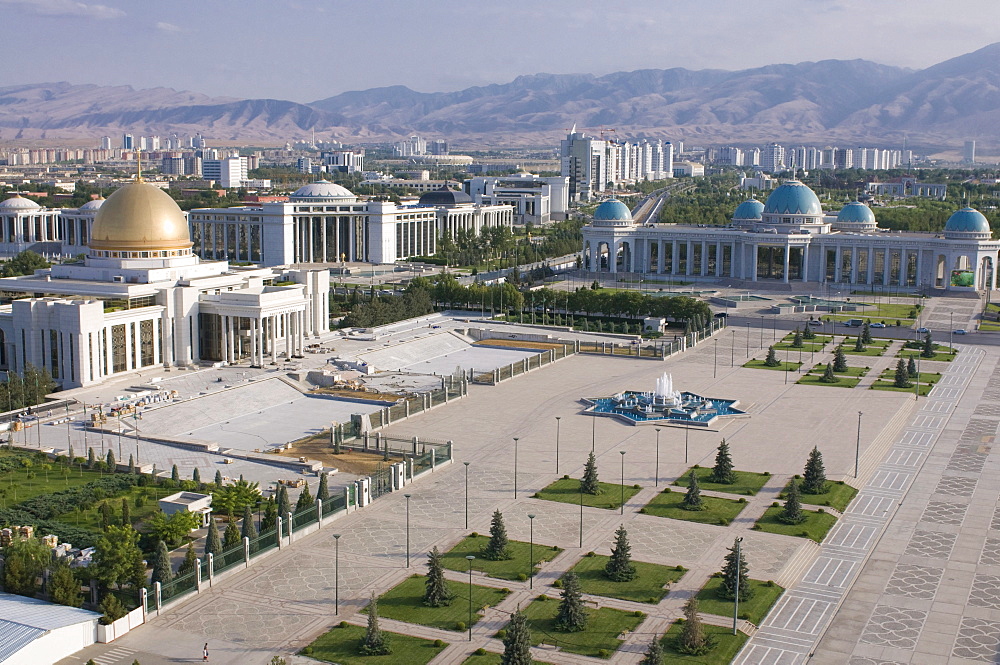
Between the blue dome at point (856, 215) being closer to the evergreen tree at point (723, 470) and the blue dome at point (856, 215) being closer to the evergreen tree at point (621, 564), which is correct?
the evergreen tree at point (723, 470)

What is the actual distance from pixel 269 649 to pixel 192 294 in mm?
32524

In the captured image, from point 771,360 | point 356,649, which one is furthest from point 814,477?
point 771,360

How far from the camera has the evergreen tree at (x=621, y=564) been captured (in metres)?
28.3

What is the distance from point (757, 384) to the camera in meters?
54.8

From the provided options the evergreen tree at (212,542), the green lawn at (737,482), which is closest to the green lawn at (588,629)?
the evergreen tree at (212,542)

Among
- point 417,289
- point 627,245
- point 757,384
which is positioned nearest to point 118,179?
point 627,245

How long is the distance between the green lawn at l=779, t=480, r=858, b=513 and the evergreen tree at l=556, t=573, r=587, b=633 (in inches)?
437

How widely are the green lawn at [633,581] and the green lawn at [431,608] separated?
2430 mm

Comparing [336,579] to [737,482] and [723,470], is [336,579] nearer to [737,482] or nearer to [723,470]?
[723,470]

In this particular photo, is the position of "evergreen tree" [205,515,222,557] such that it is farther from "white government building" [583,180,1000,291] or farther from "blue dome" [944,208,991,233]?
"blue dome" [944,208,991,233]

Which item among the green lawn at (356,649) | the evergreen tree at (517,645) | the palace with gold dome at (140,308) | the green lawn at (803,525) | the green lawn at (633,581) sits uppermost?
the palace with gold dome at (140,308)

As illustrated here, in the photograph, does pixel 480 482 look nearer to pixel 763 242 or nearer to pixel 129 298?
pixel 129 298

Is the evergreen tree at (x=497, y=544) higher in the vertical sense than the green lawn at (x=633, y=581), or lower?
higher

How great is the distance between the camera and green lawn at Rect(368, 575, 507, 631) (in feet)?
85.5
